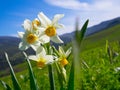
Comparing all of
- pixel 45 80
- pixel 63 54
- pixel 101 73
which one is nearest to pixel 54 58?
pixel 63 54

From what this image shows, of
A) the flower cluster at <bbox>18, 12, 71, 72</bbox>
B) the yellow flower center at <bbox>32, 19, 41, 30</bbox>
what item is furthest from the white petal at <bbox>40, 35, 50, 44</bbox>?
the yellow flower center at <bbox>32, 19, 41, 30</bbox>

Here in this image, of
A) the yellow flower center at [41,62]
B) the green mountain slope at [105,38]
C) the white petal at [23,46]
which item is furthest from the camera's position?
the green mountain slope at [105,38]

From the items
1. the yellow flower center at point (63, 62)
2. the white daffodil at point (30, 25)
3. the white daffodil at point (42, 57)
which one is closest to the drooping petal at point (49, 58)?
the white daffodil at point (42, 57)

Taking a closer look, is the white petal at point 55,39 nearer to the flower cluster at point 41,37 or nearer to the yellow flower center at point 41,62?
the flower cluster at point 41,37

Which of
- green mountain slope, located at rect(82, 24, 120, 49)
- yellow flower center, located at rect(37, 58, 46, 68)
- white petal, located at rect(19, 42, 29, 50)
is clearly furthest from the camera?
green mountain slope, located at rect(82, 24, 120, 49)

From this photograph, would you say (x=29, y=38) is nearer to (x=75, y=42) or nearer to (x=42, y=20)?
(x=42, y=20)

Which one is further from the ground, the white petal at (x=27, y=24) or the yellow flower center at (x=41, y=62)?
the white petal at (x=27, y=24)

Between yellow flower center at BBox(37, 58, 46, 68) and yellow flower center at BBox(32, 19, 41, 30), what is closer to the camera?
yellow flower center at BBox(37, 58, 46, 68)

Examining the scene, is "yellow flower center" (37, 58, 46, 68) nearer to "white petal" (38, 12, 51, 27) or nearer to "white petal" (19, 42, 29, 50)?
"white petal" (19, 42, 29, 50)
